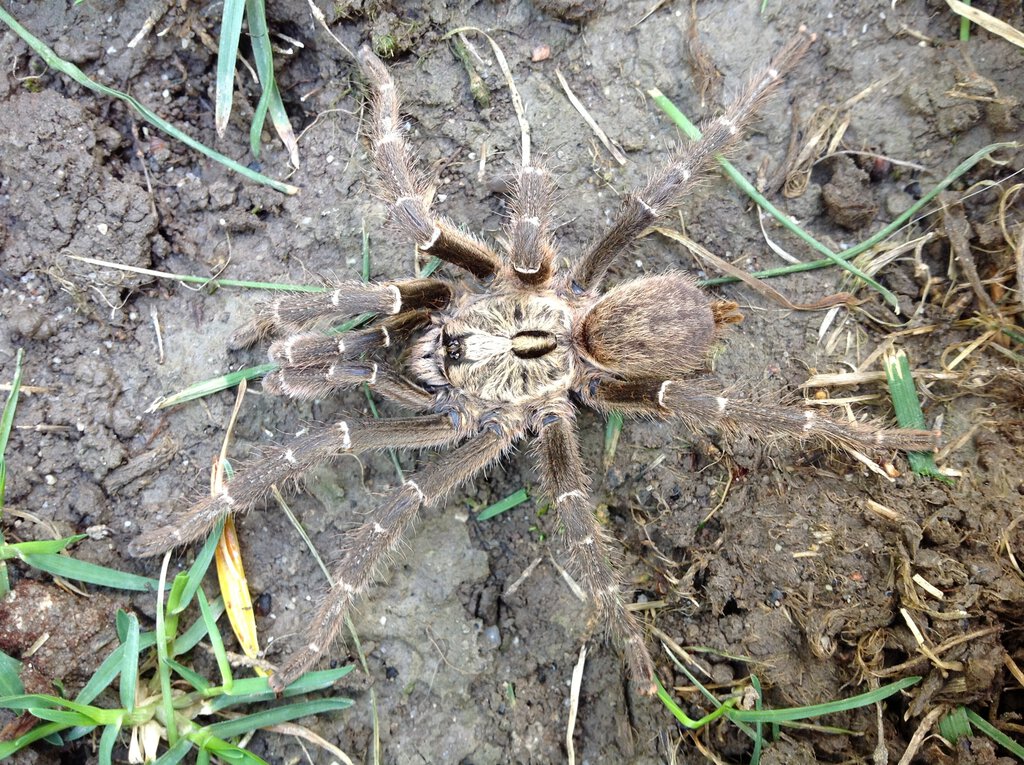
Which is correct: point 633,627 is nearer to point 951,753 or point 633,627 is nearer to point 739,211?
point 951,753

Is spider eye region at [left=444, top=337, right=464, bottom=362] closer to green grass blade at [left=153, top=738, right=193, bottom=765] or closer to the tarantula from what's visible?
the tarantula

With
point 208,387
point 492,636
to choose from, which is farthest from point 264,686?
point 208,387

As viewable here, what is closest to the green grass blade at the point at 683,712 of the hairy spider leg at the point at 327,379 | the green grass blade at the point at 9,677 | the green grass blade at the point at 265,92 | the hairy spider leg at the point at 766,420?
the hairy spider leg at the point at 766,420

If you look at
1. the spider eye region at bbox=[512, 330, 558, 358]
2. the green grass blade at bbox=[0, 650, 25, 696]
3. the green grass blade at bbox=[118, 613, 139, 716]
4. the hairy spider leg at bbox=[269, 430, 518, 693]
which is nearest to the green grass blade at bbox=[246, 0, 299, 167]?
the spider eye region at bbox=[512, 330, 558, 358]

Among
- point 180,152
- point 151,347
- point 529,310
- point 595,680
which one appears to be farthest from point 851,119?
point 151,347

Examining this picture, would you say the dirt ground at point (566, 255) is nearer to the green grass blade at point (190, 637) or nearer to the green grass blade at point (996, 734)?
the green grass blade at point (996, 734)

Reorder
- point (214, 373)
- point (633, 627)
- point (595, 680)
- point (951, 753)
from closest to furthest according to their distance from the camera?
point (951, 753) < point (633, 627) < point (595, 680) < point (214, 373)
